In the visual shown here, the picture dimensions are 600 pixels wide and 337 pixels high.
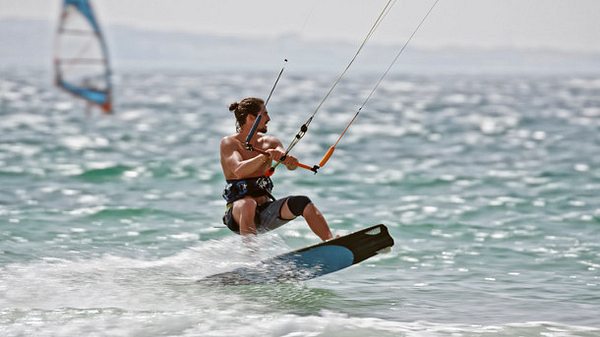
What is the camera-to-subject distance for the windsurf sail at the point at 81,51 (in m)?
32.6

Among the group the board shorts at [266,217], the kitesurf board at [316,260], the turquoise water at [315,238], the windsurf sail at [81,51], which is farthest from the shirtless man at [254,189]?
the windsurf sail at [81,51]

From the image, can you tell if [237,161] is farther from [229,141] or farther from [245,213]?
[245,213]

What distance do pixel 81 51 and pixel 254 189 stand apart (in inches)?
1141

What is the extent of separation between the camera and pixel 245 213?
752 centimetres

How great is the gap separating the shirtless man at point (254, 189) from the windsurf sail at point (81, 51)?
25.9 m

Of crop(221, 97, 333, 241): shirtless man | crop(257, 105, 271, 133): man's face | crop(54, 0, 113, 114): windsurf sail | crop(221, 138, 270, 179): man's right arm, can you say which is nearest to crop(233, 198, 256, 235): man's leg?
crop(221, 97, 333, 241): shirtless man

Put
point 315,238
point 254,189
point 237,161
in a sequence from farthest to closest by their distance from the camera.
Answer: point 315,238, point 254,189, point 237,161

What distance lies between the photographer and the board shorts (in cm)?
746

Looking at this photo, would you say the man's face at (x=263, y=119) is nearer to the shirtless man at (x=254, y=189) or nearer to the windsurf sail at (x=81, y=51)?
the shirtless man at (x=254, y=189)

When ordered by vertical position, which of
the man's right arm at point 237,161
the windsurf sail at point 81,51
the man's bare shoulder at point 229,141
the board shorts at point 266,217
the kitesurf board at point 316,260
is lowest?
the kitesurf board at point 316,260

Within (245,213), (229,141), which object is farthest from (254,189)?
(229,141)

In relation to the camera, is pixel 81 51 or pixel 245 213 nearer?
pixel 245 213

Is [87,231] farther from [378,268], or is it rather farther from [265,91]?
[265,91]

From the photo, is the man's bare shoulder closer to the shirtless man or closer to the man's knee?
the shirtless man
